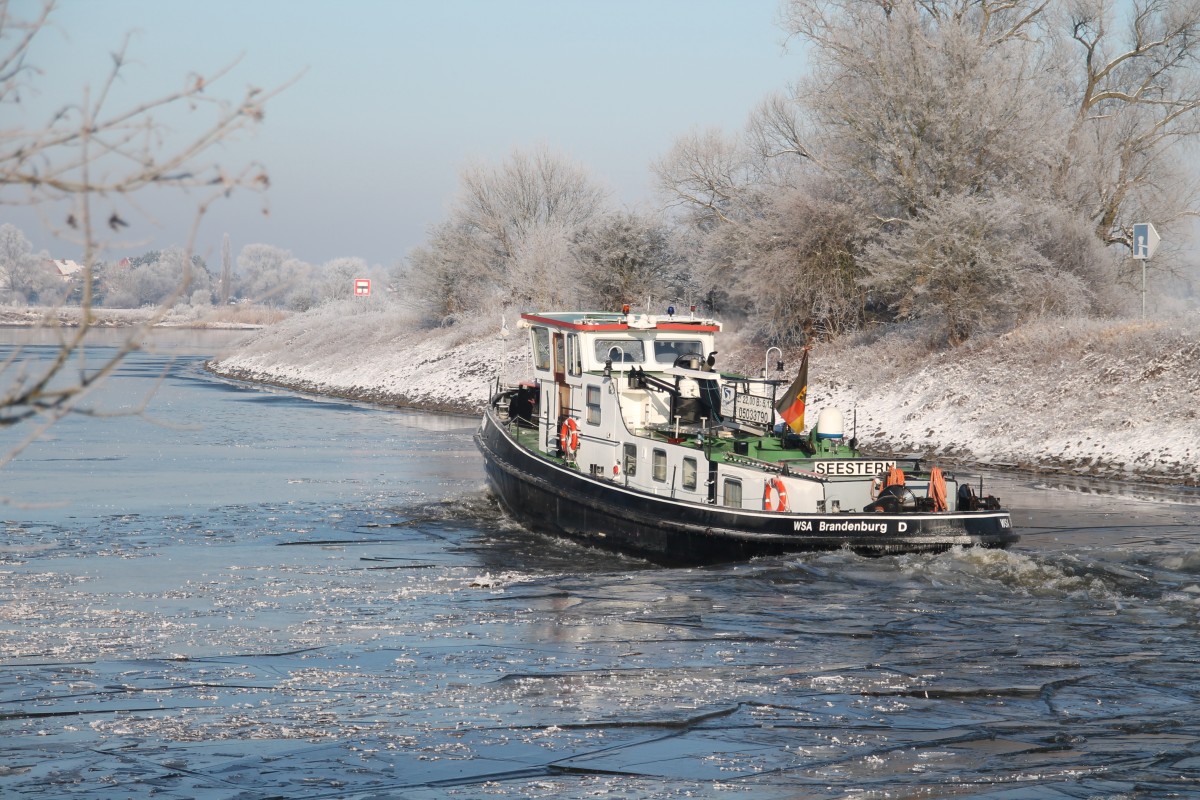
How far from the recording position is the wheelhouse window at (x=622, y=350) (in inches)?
945

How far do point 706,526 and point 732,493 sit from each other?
81cm

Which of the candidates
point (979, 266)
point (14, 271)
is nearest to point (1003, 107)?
point (979, 266)

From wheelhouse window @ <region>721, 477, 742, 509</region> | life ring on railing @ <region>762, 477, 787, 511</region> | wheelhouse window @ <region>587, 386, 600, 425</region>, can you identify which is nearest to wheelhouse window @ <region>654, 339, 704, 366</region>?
wheelhouse window @ <region>587, 386, 600, 425</region>

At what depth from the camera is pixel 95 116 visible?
5012 millimetres

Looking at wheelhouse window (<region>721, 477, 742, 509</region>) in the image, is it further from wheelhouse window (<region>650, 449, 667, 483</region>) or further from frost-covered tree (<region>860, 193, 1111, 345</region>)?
frost-covered tree (<region>860, 193, 1111, 345</region>)

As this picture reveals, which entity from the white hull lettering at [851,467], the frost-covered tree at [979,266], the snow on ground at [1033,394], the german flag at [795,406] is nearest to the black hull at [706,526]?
the white hull lettering at [851,467]

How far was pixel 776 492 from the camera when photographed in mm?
19891

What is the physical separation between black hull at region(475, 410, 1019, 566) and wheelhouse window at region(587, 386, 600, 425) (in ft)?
3.43

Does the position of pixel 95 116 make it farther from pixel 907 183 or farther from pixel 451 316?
pixel 451 316

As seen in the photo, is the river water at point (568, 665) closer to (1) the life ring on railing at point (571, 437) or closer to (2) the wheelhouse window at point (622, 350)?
(1) the life ring on railing at point (571, 437)

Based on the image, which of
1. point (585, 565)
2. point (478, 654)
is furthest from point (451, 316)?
point (478, 654)

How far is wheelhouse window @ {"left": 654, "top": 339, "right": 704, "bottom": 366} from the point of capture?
24.2 m

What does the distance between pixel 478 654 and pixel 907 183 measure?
33.5 m

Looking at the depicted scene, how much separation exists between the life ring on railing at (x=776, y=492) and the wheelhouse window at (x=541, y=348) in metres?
7.12
